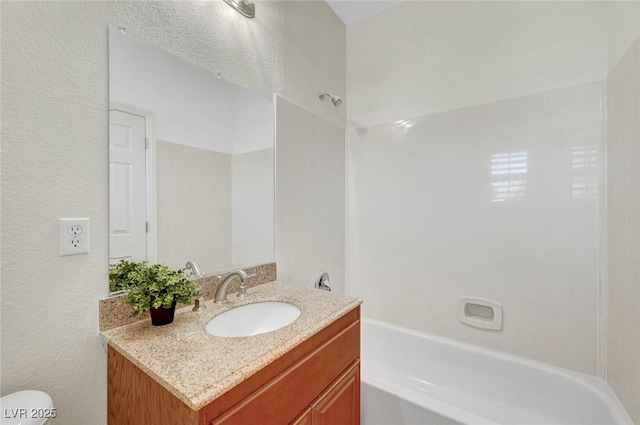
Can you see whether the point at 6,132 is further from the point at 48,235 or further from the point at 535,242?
the point at 535,242

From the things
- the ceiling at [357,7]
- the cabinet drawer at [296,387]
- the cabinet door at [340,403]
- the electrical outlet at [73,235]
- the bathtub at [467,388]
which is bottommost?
the bathtub at [467,388]

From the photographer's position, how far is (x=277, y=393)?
2.56 feet

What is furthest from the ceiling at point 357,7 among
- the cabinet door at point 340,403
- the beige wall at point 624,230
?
the cabinet door at point 340,403

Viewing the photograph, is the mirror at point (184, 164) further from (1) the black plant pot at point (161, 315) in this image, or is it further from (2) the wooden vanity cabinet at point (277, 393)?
(2) the wooden vanity cabinet at point (277, 393)

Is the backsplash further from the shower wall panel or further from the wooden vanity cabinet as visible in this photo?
the shower wall panel

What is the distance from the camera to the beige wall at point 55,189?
28.5 inches

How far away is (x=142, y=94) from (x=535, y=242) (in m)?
2.11

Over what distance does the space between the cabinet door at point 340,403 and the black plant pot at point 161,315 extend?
581 millimetres

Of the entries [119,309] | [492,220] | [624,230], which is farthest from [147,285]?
[624,230]

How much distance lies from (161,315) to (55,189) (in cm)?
49

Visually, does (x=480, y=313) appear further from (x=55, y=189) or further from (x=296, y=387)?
(x=55, y=189)

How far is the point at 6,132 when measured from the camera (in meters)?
0.71

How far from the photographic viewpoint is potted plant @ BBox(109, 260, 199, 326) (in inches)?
33.5

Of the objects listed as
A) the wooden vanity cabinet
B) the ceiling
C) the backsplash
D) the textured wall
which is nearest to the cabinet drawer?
the wooden vanity cabinet
